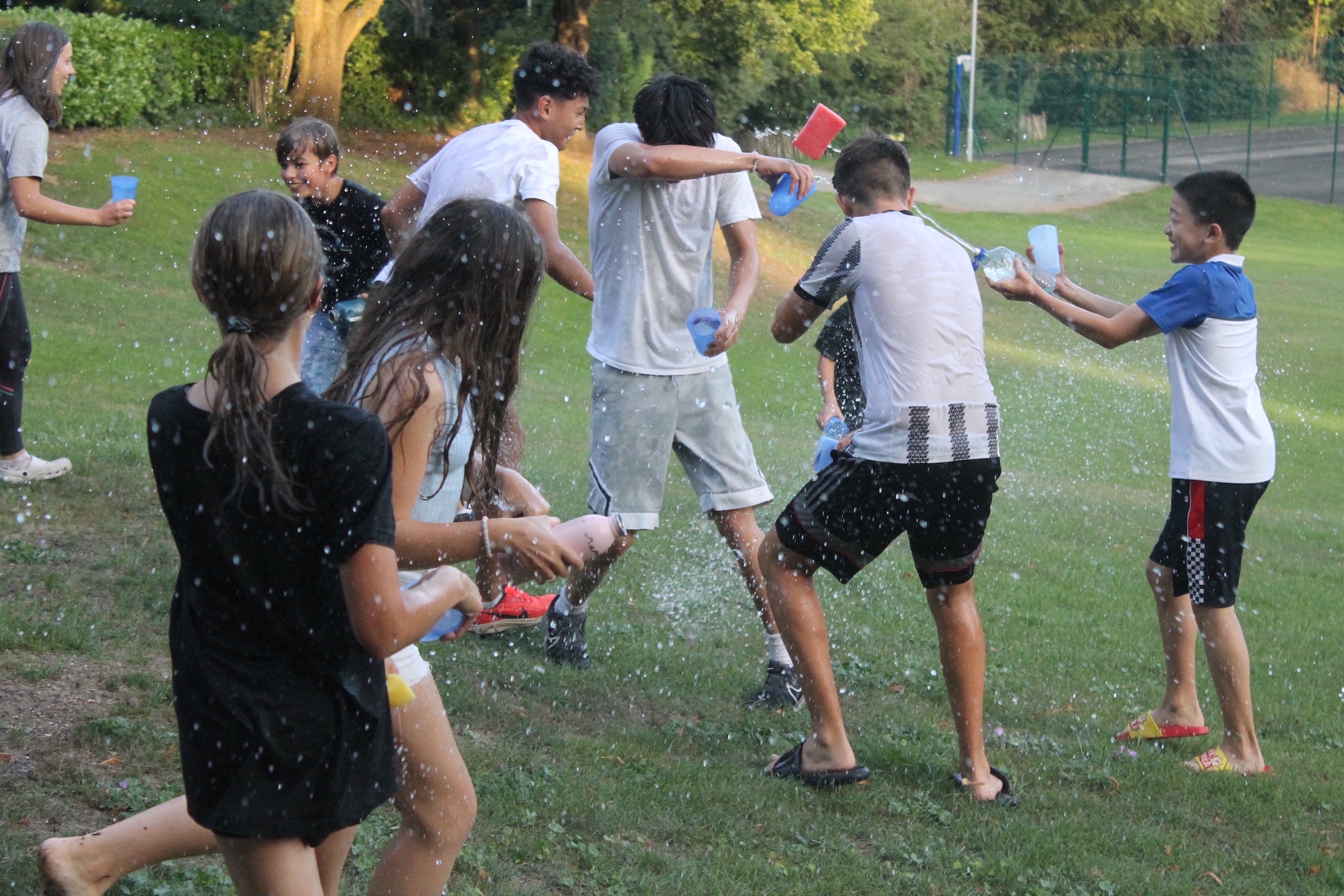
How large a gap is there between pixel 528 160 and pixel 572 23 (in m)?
22.7

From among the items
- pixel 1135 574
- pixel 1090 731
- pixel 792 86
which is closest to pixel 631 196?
pixel 1090 731

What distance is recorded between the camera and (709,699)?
Result: 15.8 ft

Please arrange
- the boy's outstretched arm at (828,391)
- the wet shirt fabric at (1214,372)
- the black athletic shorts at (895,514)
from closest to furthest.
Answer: the black athletic shorts at (895,514) < the wet shirt fabric at (1214,372) < the boy's outstretched arm at (828,391)

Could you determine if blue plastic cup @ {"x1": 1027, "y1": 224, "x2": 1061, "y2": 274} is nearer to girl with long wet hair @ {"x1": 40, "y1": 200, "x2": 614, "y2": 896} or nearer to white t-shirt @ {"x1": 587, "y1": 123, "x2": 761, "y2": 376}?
white t-shirt @ {"x1": 587, "y1": 123, "x2": 761, "y2": 376}

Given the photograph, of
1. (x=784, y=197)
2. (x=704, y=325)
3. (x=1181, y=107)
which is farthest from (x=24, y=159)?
(x=1181, y=107)

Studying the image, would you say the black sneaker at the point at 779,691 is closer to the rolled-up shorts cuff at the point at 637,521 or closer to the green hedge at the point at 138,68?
the rolled-up shorts cuff at the point at 637,521

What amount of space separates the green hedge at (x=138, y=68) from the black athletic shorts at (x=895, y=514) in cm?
1598

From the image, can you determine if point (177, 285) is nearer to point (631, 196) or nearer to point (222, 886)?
point (631, 196)

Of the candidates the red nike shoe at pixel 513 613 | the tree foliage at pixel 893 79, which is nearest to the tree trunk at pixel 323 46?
the red nike shoe at pixel 513 613

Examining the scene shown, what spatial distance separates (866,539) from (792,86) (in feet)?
135

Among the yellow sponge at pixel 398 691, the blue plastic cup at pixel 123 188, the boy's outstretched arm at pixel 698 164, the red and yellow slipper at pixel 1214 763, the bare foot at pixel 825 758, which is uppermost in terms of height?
the boy's outstretched arm at pixel 698 164

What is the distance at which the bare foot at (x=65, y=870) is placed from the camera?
2713 millimetres

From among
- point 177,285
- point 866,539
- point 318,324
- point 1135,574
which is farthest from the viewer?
point 177,285

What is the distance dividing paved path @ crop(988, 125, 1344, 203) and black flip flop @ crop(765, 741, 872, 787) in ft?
116
